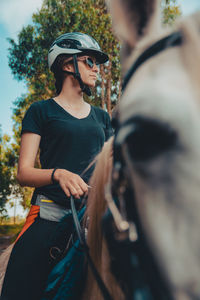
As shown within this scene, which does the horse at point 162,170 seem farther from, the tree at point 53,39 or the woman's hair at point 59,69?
the tree at point 53,39

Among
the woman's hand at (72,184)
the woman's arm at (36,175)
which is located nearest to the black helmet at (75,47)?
the woman's arm at (36,175)

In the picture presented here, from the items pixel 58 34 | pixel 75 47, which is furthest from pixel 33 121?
pixel 58 34

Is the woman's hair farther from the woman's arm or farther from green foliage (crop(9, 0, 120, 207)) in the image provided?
green foliage (crop(9, 0, 120, 207))

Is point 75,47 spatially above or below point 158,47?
above

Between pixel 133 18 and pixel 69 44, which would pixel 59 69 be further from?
pixel 133 18

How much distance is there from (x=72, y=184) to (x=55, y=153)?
0.46 metres

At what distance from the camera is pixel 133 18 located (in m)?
0.86

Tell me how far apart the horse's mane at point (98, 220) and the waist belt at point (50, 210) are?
45cm

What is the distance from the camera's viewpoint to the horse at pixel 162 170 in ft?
1.85

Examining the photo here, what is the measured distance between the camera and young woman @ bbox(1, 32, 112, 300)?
1420 mm

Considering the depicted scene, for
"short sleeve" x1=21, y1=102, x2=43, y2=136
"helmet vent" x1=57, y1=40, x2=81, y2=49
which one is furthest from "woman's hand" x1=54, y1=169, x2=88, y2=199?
"helmet vent" x1=57, y1=40, x2=81, y2=49

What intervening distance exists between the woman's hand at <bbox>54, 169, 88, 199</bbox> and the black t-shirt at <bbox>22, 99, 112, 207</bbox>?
0.96ft

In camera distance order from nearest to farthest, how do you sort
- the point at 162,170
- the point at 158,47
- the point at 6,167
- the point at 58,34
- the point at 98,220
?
the point at 162,170
the point at 158,47
the point at 98,220
the point at 58,34
the point at 6,167

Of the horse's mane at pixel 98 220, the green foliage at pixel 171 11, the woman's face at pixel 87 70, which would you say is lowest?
the horse's mane at pixel 98 220
